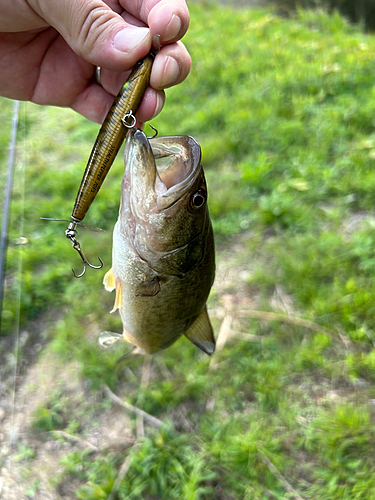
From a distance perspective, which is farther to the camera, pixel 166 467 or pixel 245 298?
pixel 245 298

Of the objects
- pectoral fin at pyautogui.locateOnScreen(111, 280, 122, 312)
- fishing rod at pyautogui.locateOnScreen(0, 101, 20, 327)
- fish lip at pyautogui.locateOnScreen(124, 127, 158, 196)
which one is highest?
fish lip at pyautogui.locateOnScreen(124, 127, 158, 196)

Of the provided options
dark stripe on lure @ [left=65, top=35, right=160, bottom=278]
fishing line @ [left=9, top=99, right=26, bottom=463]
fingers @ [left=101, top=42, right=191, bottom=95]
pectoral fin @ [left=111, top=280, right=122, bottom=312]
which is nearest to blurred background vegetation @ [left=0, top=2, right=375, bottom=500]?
fishing line @ [left=9, top=99, right=26, bottom=463]

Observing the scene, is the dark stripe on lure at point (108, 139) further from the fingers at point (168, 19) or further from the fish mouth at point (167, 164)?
the fingers at point (168, 19)

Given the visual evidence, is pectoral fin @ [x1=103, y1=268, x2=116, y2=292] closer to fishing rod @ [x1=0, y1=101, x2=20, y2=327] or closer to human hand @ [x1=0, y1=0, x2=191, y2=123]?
human hand @ [x1=0, y1=0, x2=191, y2=123]

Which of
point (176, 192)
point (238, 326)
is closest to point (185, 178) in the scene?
point (176, 192)

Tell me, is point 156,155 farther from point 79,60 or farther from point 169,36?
point 79,60

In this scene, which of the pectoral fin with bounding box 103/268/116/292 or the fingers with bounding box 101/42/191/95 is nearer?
the fingers with bounding box 101/42/191/95

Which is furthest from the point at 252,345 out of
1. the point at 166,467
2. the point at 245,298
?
the point at 166,467
